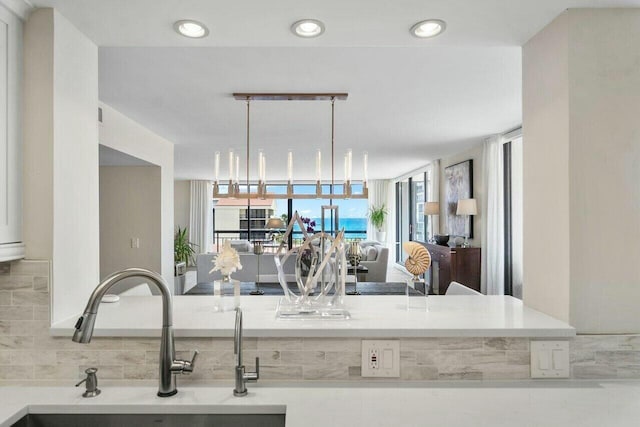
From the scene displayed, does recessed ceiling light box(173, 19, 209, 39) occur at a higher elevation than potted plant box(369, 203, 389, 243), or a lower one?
higher

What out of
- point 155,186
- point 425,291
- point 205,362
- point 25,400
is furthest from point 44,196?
point 155,186

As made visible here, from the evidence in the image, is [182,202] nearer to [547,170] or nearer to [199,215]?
[199,215]

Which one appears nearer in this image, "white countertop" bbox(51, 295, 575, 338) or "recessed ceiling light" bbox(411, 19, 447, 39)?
"white countertop" bbox(51, 295, 575, 338)

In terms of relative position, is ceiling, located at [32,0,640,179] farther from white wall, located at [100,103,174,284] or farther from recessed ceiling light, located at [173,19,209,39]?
white wall, located at [100,103,174,284]

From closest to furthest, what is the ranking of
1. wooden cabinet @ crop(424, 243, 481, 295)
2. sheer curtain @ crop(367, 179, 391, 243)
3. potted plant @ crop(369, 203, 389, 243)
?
wooden cabinet @ crop(424, 243, 481, 295)
potted plant @ crop(369, 203, 389, 243)
sheer curtain @ crop(367, 179, 391, 243)

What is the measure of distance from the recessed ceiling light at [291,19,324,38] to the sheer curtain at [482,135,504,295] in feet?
13.2

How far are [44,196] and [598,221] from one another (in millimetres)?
1924

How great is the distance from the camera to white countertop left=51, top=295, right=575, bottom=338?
1.30 metres

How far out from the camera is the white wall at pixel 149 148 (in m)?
3.49

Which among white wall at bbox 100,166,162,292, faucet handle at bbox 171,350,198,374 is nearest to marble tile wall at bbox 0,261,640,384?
faucet handle at bbox 171,350,198,374

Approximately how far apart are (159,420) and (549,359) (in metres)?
1.27

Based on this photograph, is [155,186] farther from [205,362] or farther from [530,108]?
[530,108]

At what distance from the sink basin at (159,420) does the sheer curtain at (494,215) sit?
4512 millimetres

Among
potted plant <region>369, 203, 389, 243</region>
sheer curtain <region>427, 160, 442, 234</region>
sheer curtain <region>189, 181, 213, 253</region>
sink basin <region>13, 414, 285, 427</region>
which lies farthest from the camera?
potted plant <region>369, 203, 389, 243</region>
